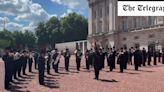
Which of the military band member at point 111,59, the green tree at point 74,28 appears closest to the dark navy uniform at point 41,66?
the military band member at point 111,59

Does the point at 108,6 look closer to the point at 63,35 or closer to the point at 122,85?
the point at 63,35

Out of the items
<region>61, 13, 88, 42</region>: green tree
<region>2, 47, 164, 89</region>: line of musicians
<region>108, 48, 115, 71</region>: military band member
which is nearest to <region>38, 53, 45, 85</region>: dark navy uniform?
<region>2, 47, 164, 89</region>: line of musicians

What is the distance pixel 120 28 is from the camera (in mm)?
73938

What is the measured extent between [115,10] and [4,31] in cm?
6076

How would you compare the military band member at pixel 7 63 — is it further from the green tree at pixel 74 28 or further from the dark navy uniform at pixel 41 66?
the green tree at pixel 74 28

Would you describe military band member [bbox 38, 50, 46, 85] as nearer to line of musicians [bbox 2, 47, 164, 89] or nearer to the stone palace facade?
line of musicians [bbox 2, 47, 164, 89]

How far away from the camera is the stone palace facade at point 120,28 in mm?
61250

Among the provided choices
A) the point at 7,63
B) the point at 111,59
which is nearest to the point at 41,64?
the point at 7,63

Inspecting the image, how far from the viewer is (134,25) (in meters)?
70.1

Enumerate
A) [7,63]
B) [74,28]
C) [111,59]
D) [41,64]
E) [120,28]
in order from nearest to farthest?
[7,63], [41,64], [111,59], [120,28], [74,28]

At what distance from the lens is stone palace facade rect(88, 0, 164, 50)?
61.2 metres

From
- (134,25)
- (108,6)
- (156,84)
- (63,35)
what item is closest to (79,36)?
(63,35)

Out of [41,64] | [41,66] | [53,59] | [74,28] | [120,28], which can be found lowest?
[41,66]

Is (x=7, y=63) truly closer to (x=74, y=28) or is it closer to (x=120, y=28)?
(x=120, y=28)
